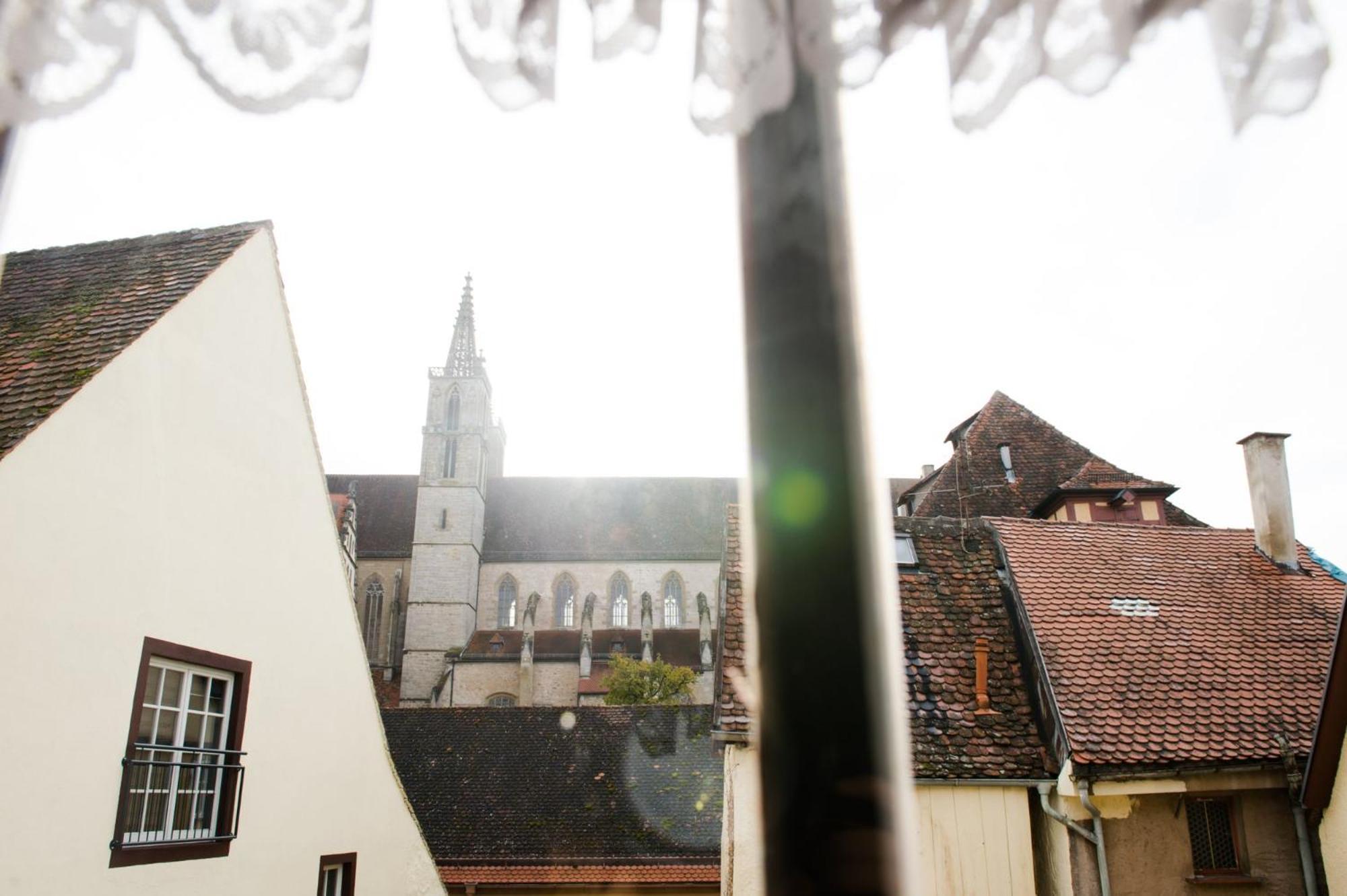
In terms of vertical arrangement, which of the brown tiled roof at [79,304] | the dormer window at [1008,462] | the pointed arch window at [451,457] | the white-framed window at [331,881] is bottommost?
the white-framed window at [331,881]

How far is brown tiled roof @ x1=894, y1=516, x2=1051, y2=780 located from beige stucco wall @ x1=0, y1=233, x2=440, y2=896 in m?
6.68

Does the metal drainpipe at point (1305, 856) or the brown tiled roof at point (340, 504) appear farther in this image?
the brown tiled roof at point (340, 504)

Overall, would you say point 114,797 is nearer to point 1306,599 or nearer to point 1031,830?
point 1031,830

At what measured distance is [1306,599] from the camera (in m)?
13.8

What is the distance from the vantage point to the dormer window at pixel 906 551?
14320 mm

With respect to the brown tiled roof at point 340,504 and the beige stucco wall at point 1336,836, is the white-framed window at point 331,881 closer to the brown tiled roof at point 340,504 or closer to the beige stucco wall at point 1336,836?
the beige stucco wall at point 1336,836

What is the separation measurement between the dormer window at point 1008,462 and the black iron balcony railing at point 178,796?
1821 cm

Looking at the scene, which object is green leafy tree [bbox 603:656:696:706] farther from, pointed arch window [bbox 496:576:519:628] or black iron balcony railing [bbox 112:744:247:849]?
black iron balcony railing [bbox 112:744:247:849]

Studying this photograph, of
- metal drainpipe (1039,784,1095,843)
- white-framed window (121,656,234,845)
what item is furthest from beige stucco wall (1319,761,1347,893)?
white-framed window (121,656,234,845)

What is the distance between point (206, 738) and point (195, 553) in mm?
1743

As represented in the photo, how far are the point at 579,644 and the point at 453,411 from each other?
13500 millimetres

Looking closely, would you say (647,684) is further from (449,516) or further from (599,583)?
(449,516)

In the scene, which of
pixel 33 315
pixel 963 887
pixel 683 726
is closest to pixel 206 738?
pixel 33 315

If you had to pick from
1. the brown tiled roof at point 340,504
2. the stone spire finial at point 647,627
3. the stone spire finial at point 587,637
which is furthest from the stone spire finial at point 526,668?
the brown tiled roof at point 340,504
